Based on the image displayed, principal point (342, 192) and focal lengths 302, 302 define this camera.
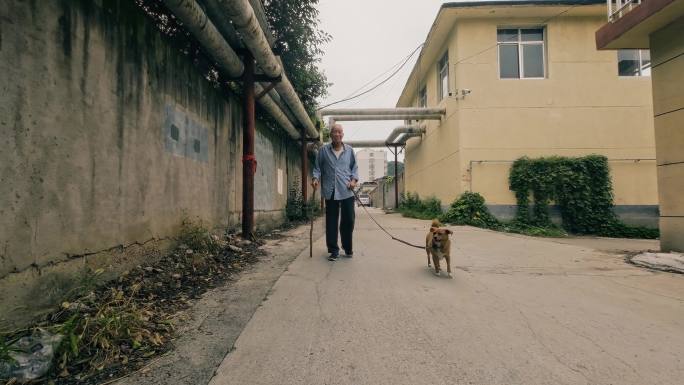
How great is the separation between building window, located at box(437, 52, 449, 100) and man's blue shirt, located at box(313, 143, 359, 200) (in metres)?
8.94

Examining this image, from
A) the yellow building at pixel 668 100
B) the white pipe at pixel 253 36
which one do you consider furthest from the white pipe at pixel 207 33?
the yellow building at pixel 668 100

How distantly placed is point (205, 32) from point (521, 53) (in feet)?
35.4

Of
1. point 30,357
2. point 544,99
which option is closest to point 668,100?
point 544,99

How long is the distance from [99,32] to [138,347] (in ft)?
8.57

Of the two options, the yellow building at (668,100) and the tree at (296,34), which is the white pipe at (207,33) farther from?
the yellow building at (668,100)

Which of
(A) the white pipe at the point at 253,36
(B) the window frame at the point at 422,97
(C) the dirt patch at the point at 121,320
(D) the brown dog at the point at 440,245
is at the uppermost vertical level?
(B) the window frame at the point at 422,97

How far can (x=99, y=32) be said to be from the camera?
2.62 meters

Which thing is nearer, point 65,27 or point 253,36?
point 65,27

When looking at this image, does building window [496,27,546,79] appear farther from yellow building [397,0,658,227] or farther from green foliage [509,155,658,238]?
green foliage [509,155,658,238]

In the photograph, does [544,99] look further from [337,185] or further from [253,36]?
[253,36]

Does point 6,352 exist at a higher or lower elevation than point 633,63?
lower

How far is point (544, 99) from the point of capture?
1022 cm

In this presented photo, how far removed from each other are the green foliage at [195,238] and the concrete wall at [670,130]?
7.17 m

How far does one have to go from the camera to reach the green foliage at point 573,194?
31.1 feet
